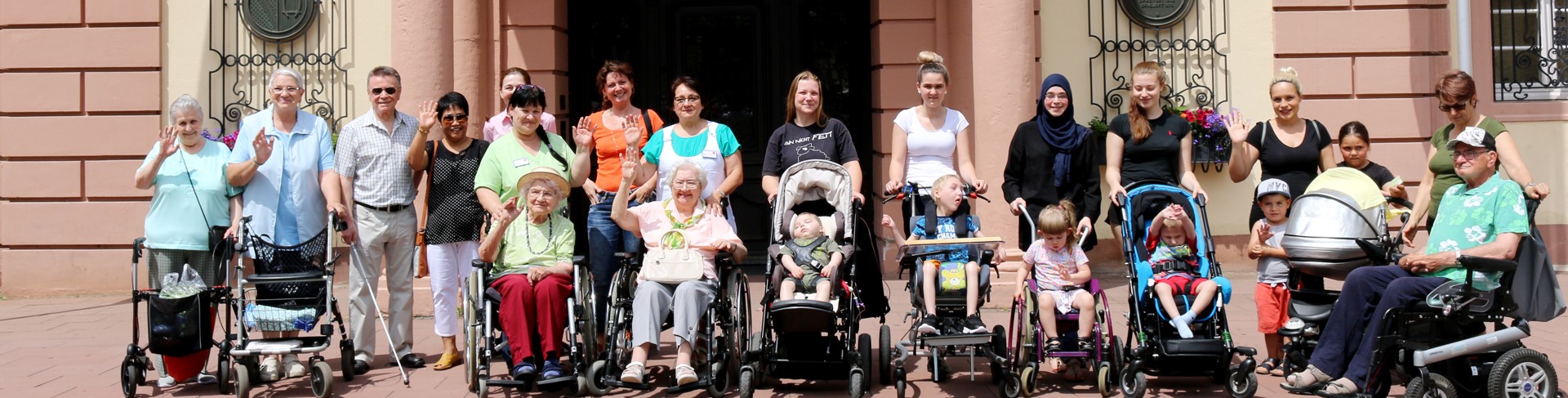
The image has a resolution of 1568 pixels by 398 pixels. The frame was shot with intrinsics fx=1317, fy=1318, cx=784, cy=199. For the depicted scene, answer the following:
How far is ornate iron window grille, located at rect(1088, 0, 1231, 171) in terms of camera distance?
10.6 meters

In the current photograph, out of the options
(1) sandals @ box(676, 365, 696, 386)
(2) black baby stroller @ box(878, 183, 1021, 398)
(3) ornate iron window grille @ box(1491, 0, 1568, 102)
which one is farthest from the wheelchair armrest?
(3) ornate iron window grille @ box(1491, 0, 1568, 102)

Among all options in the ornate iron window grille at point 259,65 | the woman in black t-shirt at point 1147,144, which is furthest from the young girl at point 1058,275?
the ornate iron window grille at point 259,65

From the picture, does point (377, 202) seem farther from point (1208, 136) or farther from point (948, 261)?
point (1208, 136)

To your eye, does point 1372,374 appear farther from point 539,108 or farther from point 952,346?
point 539,108

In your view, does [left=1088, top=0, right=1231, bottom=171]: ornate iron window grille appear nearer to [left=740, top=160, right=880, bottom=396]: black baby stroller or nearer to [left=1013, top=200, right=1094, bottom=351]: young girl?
[left=1013, top=200, right=1094, bottom=351]: young girl

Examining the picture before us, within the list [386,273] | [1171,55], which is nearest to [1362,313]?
[386,273]

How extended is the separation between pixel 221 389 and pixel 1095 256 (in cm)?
697

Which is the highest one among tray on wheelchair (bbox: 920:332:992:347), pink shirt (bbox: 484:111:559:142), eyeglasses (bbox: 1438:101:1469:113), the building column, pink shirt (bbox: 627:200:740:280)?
the building column

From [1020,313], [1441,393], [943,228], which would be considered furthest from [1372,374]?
[943,228]

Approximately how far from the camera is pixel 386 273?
23.0 feet

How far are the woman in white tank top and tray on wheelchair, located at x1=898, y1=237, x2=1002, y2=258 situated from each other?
0.60 meters

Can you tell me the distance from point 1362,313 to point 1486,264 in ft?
1.90

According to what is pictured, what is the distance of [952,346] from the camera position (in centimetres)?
600

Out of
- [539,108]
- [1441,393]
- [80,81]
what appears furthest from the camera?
[80,81]
